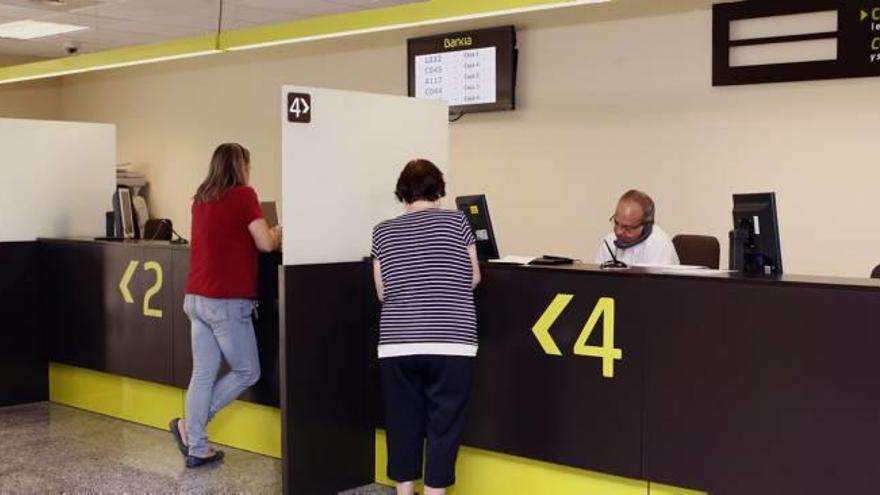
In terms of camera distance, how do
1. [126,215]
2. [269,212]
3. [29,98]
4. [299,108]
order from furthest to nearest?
[29,98] < [269,212] < [126,215] < [299,108]

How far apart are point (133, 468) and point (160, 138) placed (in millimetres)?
6124

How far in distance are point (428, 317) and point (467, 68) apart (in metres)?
3.98

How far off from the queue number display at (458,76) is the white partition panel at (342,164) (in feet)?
8.51

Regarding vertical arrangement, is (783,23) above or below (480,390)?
above

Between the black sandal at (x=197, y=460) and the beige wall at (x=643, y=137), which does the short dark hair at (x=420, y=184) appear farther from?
the beige wall at (x=643, y=137)

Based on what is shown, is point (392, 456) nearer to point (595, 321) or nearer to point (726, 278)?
point (595, 321)

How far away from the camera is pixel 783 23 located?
19.4ft

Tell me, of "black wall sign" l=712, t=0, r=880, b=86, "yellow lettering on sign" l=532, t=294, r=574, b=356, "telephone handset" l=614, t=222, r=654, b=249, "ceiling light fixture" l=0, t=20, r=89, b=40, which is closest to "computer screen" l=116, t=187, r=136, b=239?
"telephone handset" l=614, t=222, r=654, b=249

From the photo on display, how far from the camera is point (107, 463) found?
4918 mm

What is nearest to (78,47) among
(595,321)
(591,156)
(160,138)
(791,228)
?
(160,138)

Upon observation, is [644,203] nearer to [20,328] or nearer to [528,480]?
[528,480]

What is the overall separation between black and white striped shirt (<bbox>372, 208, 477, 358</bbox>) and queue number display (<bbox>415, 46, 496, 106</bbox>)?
3.52 metres

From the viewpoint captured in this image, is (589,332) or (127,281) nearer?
(589,332)

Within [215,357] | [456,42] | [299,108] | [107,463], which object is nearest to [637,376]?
[299,108]
